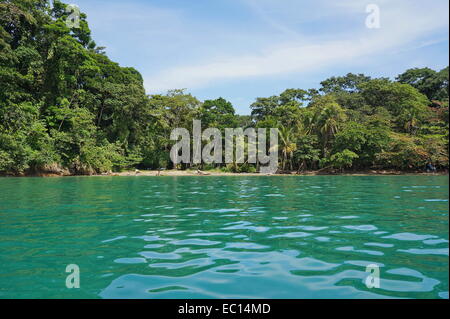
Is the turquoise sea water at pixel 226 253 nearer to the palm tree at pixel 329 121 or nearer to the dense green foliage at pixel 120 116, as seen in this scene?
the dense green foliage at pixel 120 116

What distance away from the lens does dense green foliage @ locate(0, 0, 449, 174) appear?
25.2m

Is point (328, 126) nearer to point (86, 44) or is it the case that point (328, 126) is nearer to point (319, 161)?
point (319, 161)

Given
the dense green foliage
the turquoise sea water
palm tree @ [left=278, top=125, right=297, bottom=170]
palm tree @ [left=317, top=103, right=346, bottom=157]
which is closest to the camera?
the turquoise sea water

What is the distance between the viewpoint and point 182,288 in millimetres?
2771

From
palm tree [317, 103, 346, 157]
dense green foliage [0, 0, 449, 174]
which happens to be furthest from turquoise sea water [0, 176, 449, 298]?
palm tree [317, 103, 346, 157]

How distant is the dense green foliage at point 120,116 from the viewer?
82.5 ft

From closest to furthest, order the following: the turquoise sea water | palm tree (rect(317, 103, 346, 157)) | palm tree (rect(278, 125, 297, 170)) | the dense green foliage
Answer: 1. the turquoise sea water
2. the dense green foliage
3. palm tree (rect(317, 103, 346, 157))
4. palm tree (rect(278, 125, 297, 170))

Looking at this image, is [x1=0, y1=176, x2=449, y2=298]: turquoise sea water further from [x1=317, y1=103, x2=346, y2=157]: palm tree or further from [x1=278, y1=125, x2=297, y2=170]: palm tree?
[x1=317, y1=103, x2=346, y2=157]: palm tree

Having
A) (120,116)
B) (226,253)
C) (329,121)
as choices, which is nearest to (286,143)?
(329,121)

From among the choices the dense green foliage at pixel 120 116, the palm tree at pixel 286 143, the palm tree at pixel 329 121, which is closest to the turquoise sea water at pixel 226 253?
the dense green foliage at pixel 120 116

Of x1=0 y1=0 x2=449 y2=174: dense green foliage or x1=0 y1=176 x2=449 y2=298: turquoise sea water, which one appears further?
x1=0 y1=0 x2=449 y2=174: dense green foliage
